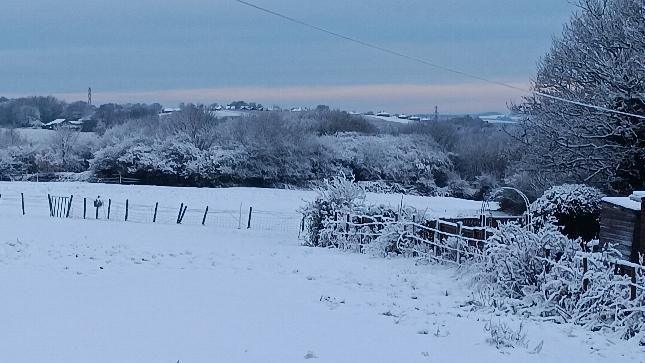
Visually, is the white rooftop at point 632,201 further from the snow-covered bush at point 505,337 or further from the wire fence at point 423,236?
the snow-covered bush at point 505,337

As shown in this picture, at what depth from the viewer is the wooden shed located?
49.4 feet

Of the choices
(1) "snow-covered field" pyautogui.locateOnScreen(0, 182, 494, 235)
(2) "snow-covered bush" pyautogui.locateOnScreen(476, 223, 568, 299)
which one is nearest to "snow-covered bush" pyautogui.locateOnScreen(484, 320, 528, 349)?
(2) "snow-covered bush" pyautogui.locateOnScreen(476, 223, 568, 299)

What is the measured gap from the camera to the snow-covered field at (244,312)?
27.0 feet

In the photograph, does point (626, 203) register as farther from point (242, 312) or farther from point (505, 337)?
point (242, 312)

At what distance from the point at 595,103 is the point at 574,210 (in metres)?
6.30

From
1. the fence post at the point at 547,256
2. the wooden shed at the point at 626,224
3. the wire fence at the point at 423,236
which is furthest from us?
the wire fence at the point at 423,236

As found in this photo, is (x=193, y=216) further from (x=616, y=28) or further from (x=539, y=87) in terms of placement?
(x=616, y=28)

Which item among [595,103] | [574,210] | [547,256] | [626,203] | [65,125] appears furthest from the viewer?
[65,125]

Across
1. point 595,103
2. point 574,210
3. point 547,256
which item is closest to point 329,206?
point 574,210

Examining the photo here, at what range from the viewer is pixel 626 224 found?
15.7 meters

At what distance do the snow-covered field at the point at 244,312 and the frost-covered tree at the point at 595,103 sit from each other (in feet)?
37.8

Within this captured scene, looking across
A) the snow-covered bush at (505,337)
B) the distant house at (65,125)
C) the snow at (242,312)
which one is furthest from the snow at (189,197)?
the distant house at (65,125)

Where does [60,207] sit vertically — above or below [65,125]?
below

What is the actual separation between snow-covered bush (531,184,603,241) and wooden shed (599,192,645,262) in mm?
4356
